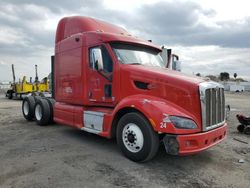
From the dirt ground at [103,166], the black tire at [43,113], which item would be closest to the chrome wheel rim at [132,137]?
the dirt ground at [103,166]

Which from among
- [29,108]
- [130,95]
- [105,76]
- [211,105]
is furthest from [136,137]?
[29,108]

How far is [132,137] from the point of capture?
5570 millimetres

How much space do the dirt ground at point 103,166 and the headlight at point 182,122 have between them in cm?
85

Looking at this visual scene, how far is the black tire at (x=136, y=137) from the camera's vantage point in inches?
206

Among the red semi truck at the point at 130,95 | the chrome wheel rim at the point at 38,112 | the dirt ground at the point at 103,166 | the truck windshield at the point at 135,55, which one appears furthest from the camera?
the chrome wheel rim at the point at 38,112

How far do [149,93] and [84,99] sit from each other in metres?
2.35

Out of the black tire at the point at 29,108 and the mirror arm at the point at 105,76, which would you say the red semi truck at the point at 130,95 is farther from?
the black tire at the point at 29,108

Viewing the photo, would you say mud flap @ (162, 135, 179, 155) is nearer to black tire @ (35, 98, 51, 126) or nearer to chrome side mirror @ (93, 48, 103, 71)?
chrome side mirror @ (93, 48, 103, 71)

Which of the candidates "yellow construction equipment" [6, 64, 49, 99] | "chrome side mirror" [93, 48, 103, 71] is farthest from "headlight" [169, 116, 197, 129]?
"yellow construction equipment" [6, 64, 49, 99]

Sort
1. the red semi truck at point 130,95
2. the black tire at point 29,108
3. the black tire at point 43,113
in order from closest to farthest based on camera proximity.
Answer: the red semi truck at point 130,95, the black tire at point 43,113, the black tire at point 29,108

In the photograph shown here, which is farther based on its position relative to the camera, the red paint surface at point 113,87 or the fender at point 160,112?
Result: the red paint surface at point 113,87

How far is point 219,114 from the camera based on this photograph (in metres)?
5.70

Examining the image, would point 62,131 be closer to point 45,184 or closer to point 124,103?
point 124,103

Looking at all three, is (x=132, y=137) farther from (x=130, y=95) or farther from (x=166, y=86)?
(x=166, y=86)
